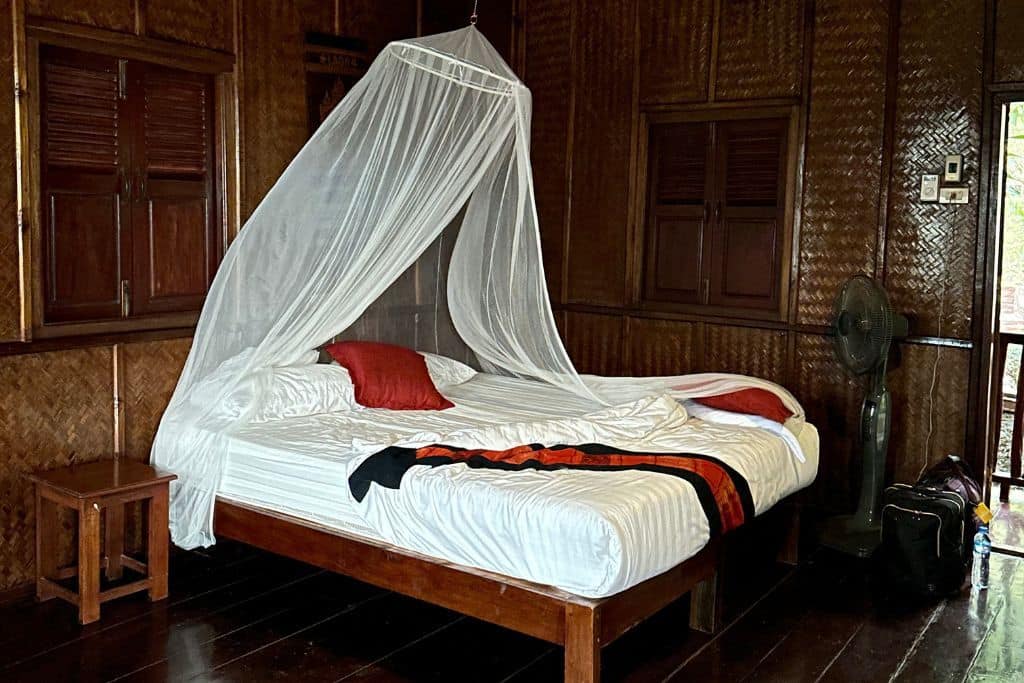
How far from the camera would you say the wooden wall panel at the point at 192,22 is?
13.2 feet

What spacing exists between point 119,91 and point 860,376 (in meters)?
3.48

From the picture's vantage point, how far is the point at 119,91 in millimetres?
3951

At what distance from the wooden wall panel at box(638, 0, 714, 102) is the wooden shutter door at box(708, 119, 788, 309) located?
0.91 ft

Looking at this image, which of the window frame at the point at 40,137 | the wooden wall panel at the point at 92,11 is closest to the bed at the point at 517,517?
the window frame at the point at 40,137

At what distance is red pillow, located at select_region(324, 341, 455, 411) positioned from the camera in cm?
432

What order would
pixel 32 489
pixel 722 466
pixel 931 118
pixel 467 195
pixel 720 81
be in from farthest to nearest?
pixel 720 81, pixel 931 118, pixel 467 195, pixel 32 489, pixel 722 466

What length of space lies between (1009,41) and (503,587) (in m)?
3.31

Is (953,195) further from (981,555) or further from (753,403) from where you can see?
(981,555)

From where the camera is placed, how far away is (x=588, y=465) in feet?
10.9

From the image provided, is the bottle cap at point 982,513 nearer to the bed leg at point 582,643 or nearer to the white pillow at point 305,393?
the bed leg at point 582,643

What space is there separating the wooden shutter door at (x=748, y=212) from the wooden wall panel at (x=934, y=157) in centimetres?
57

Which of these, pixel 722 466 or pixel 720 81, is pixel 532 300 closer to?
pixel 722 466

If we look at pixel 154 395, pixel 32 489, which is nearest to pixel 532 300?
pixel 154 395

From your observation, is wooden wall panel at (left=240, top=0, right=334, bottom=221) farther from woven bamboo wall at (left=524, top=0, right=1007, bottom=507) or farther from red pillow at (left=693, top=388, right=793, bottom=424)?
red pillow at (left=693, top=388, right=793, bottom=424)
